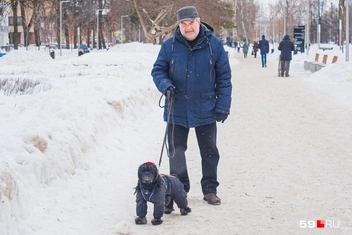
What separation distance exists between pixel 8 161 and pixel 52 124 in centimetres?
204

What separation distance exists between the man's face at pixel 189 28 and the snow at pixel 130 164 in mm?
1656

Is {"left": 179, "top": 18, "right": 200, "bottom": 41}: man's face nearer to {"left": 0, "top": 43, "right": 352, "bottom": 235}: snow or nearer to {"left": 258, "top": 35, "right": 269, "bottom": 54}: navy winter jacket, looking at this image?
{"left": 0, "top": 43, "right": 352, "bottom": 235}: snow

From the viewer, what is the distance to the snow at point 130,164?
5.76m

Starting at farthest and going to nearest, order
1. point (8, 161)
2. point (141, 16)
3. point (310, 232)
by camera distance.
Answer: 1. point (141, 16)
2. point (8, 161)
3. point (310, 232)

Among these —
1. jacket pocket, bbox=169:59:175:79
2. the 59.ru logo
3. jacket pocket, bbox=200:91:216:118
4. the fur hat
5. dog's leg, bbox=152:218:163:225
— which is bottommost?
the 59.ru logo

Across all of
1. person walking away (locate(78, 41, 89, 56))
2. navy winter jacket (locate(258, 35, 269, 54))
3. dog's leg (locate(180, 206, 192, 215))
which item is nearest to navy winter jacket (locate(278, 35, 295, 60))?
navy winter jacket (locate(258, 35, 269, 54))

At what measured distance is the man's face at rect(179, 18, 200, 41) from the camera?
236 inches

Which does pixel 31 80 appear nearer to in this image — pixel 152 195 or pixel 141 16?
pixel 152 195

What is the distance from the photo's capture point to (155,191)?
222 inches

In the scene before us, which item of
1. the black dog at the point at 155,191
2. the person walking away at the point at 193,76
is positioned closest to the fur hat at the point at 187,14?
the person walking away at the point at 193,76

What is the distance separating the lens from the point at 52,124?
811cm

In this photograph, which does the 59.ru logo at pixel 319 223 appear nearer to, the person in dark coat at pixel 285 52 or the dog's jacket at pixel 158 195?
the dog's jacket at pixel 158 195

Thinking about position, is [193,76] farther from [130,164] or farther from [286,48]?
[286,48]

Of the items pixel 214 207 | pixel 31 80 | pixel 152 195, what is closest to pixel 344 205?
pixel 214 207
